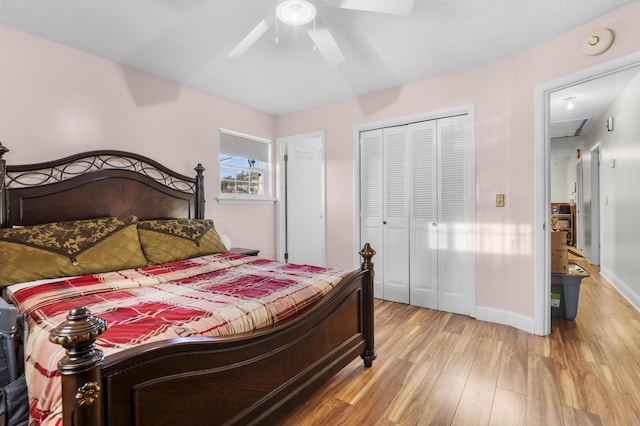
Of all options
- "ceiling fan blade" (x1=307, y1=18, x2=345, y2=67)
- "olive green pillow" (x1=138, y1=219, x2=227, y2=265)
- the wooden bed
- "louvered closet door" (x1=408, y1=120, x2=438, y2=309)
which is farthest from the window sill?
"ceiling fan blade" (x1=307, y1=18, x2=345, y2=67)

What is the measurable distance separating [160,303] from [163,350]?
22.0 inches

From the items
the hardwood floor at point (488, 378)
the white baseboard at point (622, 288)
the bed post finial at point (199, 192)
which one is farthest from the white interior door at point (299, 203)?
the white baseboard at point (622, 288)

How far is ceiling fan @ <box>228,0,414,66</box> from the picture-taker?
1812mm

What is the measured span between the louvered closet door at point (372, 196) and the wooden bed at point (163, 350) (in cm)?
162

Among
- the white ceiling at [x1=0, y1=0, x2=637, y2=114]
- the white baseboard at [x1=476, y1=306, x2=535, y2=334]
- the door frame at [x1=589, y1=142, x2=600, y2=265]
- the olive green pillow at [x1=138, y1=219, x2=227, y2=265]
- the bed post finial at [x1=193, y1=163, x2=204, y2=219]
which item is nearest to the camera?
the white ceiling at [x1=0, y1=0, x2=637, y2=114]

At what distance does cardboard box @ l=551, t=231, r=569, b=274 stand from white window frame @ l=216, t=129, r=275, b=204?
3323mm

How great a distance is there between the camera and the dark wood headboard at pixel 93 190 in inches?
94.7

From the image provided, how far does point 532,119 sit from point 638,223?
6.14 ft

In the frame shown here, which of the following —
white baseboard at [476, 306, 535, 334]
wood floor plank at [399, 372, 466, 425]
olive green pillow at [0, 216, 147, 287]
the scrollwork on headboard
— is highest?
the scrollwork on headboard

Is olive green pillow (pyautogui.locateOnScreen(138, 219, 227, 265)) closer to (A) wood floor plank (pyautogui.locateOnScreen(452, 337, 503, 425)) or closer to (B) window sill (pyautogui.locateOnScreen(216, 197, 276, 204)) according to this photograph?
(B) window sill (pyautogui.locateOnScreen(216, 197, 276, 204))

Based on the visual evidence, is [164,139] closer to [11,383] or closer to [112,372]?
[11,383]

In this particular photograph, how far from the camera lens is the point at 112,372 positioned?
901mm

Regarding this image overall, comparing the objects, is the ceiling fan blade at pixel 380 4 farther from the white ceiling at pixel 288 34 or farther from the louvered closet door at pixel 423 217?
the louvered closet door at pixel 423 217

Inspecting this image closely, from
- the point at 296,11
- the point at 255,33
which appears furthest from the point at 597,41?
the point at 255,33
